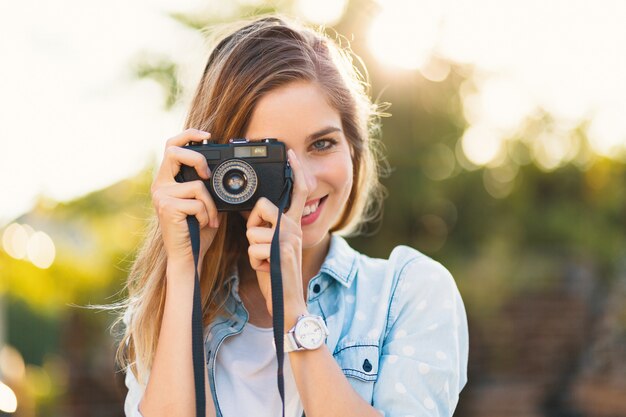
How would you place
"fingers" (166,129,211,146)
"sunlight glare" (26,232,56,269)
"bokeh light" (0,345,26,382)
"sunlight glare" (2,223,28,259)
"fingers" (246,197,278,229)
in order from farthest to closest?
"sunlight glare" (26,232,56,269) < "sunlight glare" (2,223,28,259) < "bokeh light" (0,345,26,382) < "fingers" (166,129,211,146) < "fingers" (246,197,278,229)

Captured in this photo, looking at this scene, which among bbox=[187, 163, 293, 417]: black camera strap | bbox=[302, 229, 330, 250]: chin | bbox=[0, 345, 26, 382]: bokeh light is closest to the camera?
bbox=[187, 163, 293, 417]: black camera strap

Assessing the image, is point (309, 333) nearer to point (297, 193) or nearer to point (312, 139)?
point (297, 193)

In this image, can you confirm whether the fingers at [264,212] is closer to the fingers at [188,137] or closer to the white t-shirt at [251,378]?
the fingers at [188,137]

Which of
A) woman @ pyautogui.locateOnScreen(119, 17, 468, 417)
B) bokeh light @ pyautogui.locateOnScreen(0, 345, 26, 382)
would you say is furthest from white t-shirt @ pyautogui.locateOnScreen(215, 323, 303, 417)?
bokeh light @ pyautogui.locateOnScreen(0, 345, 26, 382)

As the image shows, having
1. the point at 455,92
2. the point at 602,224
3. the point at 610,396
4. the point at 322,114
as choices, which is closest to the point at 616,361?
the point at 610,396

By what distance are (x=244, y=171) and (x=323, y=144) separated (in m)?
0.26

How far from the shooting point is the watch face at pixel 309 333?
1.73m

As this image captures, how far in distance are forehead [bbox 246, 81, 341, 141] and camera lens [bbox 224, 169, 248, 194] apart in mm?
136

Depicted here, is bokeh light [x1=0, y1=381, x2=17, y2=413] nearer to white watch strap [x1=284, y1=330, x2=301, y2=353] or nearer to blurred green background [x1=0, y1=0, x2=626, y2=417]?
blurred green background [x1=0, y1=0, x2=626, y2=417]

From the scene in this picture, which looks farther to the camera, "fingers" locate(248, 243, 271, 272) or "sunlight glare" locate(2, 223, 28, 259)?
"sunlight glare" locate(2, 223, 28, 259)

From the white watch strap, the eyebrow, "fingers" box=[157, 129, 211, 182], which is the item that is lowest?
the white watch strap

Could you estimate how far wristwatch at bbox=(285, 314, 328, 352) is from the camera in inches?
68.1

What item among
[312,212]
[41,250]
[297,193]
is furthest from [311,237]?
[41,250]

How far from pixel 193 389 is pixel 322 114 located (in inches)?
30.7
